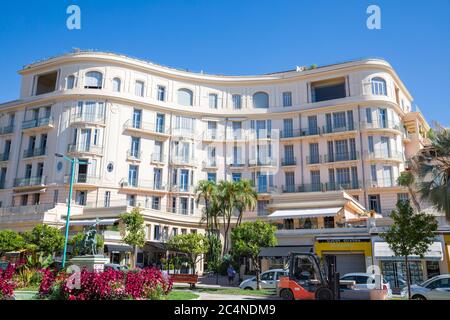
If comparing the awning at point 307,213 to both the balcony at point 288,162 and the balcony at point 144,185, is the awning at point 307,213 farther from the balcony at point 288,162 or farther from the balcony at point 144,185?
the balcony at point 144,185

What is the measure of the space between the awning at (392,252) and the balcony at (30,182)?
105ft

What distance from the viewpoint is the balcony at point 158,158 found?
144 feet

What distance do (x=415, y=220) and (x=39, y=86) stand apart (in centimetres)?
4409

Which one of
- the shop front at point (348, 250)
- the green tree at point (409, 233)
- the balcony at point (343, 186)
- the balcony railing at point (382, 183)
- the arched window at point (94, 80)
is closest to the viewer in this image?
the green tree at point (409, 233)

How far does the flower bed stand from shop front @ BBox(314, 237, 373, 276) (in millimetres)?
18411

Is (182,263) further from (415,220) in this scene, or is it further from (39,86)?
(39,86)

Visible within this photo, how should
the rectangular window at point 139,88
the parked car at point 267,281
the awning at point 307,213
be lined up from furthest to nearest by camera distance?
1. the rectangular window at point 139,88
2. the awning at point 307,213
3. the parked car at point 267,281

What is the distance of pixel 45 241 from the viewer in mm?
28078

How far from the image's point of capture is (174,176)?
4416 cm

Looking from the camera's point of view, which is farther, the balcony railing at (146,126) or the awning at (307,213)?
the balcony railing at (146,126)

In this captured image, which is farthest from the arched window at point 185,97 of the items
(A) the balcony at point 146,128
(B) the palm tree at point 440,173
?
(B) the palm tree at point 440,173

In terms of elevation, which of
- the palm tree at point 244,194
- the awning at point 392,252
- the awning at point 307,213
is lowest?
the awning at point 392,252

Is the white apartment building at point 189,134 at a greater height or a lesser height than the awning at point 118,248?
greater
